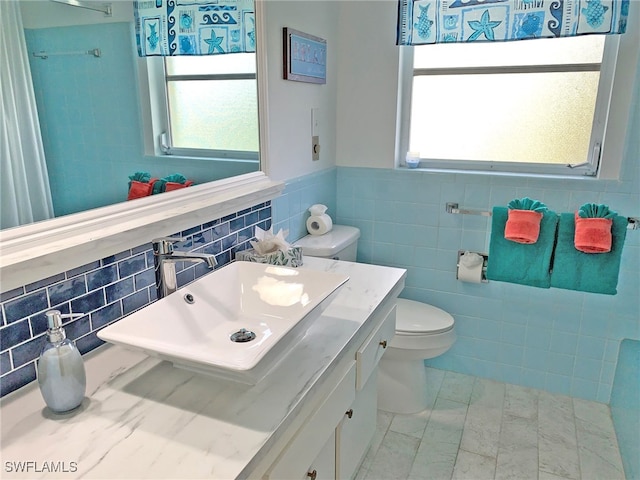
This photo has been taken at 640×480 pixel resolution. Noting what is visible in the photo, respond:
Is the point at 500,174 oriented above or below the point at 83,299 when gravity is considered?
above

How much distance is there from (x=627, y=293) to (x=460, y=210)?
0.85 metres

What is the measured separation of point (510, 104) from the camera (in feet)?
7.83

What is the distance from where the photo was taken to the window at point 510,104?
88.3 inches

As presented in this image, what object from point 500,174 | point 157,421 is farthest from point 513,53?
point 157,421

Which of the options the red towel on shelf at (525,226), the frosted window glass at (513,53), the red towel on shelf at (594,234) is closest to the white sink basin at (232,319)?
the red towel on shelf at (525,226)

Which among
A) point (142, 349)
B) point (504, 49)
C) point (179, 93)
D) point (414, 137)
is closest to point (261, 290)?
point (142, 349)

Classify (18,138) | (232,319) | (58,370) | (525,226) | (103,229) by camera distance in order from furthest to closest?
(525,226)
(232,319)
(103,229)
(18,138)
(58,370)

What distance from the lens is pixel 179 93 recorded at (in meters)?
1.65

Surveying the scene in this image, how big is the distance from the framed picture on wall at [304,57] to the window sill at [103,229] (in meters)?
0.61

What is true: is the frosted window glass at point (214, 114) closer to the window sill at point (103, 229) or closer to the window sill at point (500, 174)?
the window sill at point (103, 229)

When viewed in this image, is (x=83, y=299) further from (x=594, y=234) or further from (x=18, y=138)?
(x=594, y=234)

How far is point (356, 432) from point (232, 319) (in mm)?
646

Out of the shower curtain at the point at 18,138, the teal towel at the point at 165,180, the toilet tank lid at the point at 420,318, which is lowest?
the toilet tank lid at the point at 420,318

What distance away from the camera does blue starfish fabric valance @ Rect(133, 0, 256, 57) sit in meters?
1.46
